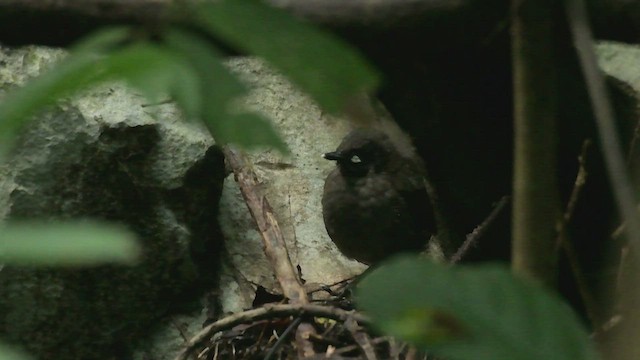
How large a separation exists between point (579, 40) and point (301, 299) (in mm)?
1227

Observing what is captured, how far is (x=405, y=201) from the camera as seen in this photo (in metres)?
2.16

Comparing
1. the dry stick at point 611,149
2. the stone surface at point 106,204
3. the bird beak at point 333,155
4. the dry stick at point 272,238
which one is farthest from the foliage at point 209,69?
the bird beak at point 333,155

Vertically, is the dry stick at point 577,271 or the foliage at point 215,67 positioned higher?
the foliage at point 215,67

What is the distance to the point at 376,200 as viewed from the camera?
220 cm

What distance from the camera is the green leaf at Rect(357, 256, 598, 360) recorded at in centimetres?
34

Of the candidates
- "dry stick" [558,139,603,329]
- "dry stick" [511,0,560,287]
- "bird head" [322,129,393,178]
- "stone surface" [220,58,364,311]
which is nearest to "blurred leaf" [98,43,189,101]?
"dry stick" [511,0,560,287]

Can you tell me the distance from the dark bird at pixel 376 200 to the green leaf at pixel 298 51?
174 centimetres

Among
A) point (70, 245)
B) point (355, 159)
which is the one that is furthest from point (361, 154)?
point (70, 245)

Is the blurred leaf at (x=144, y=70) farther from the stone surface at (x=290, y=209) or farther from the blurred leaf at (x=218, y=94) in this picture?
the stone surface at (x=290, y=209)

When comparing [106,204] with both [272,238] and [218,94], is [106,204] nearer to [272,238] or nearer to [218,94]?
[272,238]

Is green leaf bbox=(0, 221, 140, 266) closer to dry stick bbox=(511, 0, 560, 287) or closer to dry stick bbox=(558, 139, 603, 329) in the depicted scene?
dry stick bbox=(511, 0, 560, 287)

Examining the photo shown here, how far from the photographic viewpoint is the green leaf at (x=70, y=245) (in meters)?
0.29

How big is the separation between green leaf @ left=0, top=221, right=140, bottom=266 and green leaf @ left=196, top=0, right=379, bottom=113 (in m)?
0.10

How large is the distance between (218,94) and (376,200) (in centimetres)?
183
